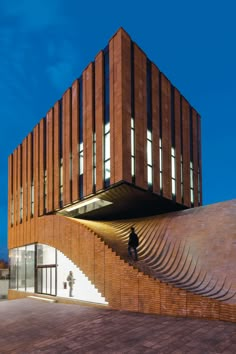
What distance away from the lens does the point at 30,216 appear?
90.9 feet

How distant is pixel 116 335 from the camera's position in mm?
8906

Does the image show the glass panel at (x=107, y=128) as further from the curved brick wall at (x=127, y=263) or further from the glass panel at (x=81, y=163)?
the curved brick wall at (x=127, y=263)

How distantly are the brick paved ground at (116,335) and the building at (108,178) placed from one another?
185 centimetres

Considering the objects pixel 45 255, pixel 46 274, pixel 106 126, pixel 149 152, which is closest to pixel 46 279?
pixel 46 274

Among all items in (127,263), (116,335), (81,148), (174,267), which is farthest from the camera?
(81,148)

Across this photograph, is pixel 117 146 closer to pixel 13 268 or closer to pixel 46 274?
pixel 46 274

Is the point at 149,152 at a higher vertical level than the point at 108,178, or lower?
higher

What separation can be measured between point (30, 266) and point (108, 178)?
42.6ft

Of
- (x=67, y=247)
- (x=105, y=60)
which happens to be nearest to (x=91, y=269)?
(x=67, y=247)

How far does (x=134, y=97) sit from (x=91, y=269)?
1082 centimetres

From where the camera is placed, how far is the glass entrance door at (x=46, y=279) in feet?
70.8

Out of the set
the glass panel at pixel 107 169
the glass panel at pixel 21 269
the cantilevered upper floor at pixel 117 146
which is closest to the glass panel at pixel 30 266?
the glass panel at pixel 21 269

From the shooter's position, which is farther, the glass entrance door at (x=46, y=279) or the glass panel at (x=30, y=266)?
the glass panel at (x=30, y=266)

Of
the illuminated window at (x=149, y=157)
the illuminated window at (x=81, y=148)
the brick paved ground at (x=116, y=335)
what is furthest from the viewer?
the illuminated window at (x=81, y=148)
